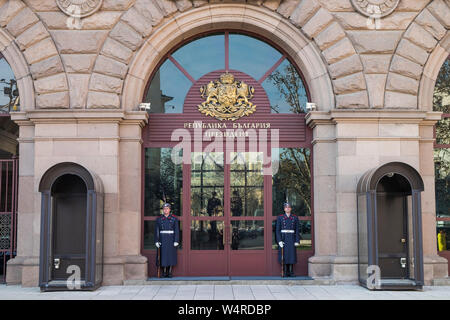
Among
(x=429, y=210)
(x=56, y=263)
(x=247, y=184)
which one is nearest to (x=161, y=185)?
(x=247, y=184)

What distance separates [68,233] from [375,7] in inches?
339

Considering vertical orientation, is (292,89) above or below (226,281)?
above

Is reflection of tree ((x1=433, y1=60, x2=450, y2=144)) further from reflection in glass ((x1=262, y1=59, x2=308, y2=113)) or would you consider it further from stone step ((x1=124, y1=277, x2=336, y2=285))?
stone step ((x1=124, y1=277, x2=336, y2=285))

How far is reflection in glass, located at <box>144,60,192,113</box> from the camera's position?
12562mm

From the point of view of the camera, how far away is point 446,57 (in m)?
12.1

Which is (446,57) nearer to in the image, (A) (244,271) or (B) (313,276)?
(B) (313,276)

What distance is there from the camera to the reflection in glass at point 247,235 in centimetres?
1223

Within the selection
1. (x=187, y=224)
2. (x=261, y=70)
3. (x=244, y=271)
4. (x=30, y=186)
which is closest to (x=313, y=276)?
(x=244, y=271)

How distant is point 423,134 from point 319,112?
8.26 ft

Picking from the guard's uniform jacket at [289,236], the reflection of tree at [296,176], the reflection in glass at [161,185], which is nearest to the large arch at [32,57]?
the reflection in glass at [161,185]

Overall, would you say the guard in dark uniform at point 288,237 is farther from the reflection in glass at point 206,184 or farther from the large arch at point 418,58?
the large arch at point 418,58

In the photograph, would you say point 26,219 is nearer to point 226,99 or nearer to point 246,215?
point 246,215

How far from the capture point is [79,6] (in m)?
11.8

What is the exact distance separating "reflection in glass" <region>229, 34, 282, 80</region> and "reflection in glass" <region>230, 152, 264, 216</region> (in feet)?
6.70
